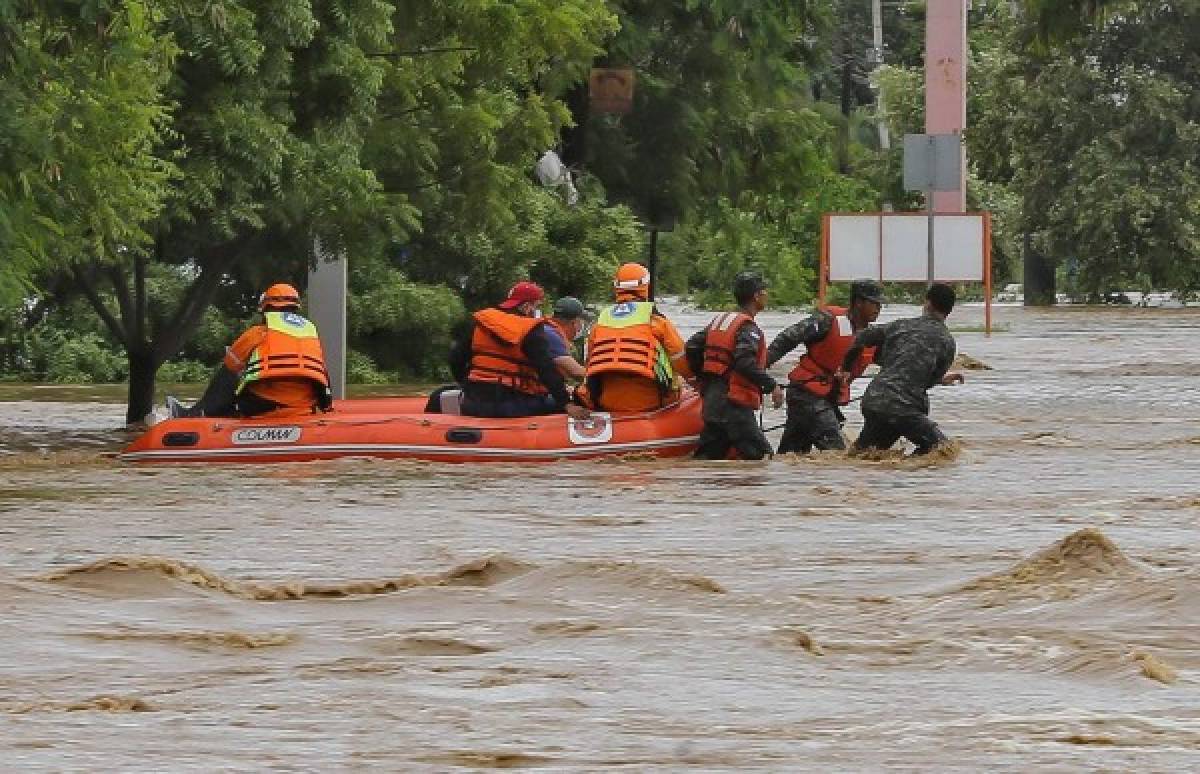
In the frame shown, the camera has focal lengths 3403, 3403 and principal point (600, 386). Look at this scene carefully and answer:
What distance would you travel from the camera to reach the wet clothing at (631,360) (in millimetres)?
23500

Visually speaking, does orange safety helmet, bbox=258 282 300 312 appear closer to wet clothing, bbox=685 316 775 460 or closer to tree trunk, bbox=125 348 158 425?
wet clothing, bbox=685 316 775 460

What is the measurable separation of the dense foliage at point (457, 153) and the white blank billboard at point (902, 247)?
4.26 ft

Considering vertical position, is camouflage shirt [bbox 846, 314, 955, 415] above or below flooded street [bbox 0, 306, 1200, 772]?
above

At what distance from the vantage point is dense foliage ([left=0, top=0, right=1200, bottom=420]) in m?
22.5

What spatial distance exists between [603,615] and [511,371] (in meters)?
10.3

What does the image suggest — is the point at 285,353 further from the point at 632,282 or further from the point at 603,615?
the point at 603,615

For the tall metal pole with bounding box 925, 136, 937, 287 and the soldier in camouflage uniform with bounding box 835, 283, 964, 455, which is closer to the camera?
the soldier in camouflage uniform with bounding box 835, 283, 964, 455

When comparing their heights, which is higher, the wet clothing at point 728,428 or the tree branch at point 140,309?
the tree branch at point 140,309

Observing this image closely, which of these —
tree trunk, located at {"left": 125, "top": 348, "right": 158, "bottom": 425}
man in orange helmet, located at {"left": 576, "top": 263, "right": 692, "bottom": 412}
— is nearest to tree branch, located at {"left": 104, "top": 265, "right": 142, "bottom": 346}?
tree trunk, located at {"left": 125, "top": 348, "right": 158, "bottom": 425}

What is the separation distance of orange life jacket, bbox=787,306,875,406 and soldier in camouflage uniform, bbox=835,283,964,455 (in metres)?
0.09

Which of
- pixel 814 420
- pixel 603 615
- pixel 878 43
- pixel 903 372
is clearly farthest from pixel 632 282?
pixel 878 43

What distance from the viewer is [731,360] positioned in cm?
2317

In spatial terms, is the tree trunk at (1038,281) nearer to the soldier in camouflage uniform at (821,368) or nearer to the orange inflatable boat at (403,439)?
the soldier in camouflage uniform at (821,368)

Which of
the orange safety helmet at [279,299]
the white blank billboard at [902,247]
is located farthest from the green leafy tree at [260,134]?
the white blank billboard at [902,247]
